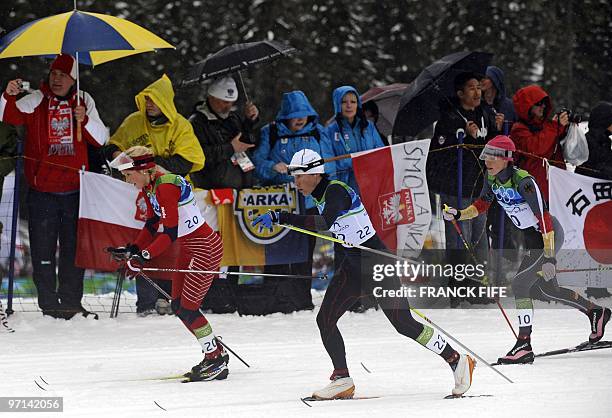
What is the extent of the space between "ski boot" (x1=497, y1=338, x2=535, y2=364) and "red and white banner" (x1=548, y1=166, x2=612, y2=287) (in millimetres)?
2345

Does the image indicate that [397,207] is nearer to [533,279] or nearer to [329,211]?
[533,279]

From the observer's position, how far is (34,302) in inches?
443

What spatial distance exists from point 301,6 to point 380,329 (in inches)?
532

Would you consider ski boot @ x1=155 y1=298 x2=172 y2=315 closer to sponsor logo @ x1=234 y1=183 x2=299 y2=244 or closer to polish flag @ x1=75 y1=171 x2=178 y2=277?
polish flag @ x1=75 y1=171 x2=178 y2=277

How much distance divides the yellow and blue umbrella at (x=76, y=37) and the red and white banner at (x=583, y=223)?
13.3 ft

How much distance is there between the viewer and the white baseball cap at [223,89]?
→ 1097 centimetres

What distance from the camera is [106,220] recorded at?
10797mm

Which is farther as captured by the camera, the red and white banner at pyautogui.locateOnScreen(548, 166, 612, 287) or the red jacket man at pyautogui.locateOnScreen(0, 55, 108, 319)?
the red and white banner at pyautogui.locateOnScreen(548, 166, 612, 287)

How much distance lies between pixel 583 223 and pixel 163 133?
4.14 m

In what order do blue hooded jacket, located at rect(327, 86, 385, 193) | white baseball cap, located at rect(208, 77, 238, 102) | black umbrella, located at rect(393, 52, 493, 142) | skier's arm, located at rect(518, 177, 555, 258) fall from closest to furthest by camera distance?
skier's arm, located at rect(518, 177, 555, 258), white baseball cap, located at rect(208, 77, 238, 102), blue hooded jacket, located at rect(327, 86, 385, 193), black umbrella, located at rect(393, 52, 493, 142)

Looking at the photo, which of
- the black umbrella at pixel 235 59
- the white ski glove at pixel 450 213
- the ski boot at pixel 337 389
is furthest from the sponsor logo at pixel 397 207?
the ski boot at pixel 337 389

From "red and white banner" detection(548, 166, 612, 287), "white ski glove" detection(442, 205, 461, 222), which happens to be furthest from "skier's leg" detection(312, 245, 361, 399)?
"red and white banner" detection(548, 166, 612, 287)

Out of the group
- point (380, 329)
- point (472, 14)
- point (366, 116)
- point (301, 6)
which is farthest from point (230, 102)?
point (472, 14)

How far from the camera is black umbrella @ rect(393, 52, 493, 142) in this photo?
11.4 m
